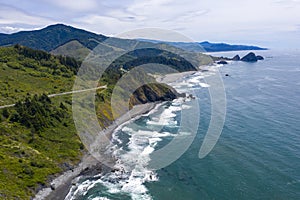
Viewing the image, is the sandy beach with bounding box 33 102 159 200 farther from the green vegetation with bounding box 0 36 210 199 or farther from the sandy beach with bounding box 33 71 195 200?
the green vegetation with bounding box 0 36 210 199

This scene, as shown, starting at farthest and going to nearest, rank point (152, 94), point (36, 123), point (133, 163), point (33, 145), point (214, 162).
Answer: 1. point (152, 94)
2. point (36, 123)
3. point (133, 163)
4. point (33, 145)
5. point (214, 162)

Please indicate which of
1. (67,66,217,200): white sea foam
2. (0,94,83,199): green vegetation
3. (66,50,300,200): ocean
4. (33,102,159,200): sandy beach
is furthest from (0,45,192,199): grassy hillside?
(66,50,300,200): ocean

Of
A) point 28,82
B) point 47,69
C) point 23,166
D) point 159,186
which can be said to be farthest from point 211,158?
point 47,69

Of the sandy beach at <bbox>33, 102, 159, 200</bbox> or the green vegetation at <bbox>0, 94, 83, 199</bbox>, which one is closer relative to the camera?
the sandy beach at <bbox>33, 102, 159, 200</bbox>

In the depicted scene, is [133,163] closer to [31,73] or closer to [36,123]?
[36,123]

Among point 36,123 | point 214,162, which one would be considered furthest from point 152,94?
point 214,162

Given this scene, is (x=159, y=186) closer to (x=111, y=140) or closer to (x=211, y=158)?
(x=211, y=158)

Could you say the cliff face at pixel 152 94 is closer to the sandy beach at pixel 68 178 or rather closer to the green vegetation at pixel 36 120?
the green vegetation at pixel 36 120

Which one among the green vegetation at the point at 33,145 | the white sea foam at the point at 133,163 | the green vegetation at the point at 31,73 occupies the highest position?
the green vegetation at the point at 31,73

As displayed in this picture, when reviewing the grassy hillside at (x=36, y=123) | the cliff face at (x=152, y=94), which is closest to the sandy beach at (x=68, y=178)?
the grassy hillside at (x=36, y=123)
